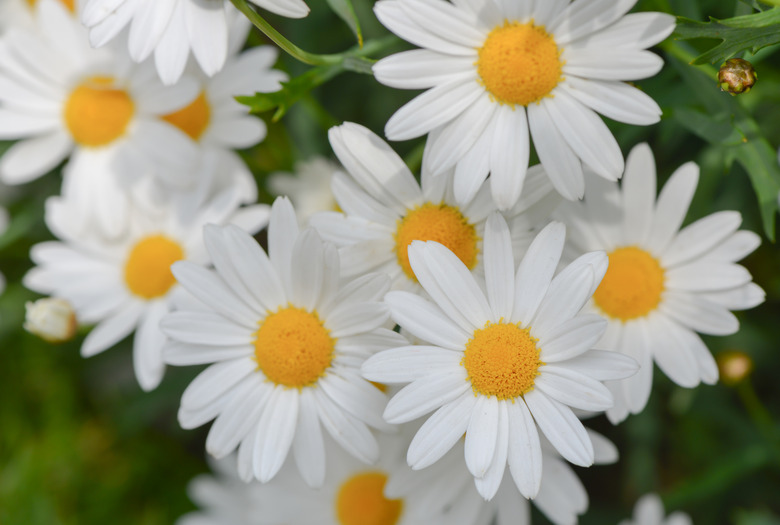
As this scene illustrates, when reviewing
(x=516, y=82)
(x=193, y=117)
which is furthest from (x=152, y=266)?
(x=516, y=82)

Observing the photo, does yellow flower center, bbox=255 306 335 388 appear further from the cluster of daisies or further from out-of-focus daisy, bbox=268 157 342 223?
out-of-focus daisy, bbox=268 157 342 223

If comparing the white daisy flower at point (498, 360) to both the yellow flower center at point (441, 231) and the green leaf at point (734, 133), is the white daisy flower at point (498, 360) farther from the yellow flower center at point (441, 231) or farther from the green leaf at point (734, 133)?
the green leaf at point (734, 133)

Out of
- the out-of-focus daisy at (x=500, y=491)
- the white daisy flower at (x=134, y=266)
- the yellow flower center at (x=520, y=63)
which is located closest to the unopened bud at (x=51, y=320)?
the white daisy flower at (x=134, y=266)

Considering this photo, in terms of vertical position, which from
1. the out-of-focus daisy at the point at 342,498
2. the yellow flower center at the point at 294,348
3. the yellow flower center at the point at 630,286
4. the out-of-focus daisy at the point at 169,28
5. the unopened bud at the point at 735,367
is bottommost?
the out-of-focus daisy at the point at 342,498

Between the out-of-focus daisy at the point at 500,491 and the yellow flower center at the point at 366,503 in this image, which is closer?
the out-of-focus daisy at the point at 500,491

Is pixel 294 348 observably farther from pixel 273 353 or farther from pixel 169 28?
pixel 169 28

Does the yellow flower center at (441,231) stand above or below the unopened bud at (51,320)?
above
